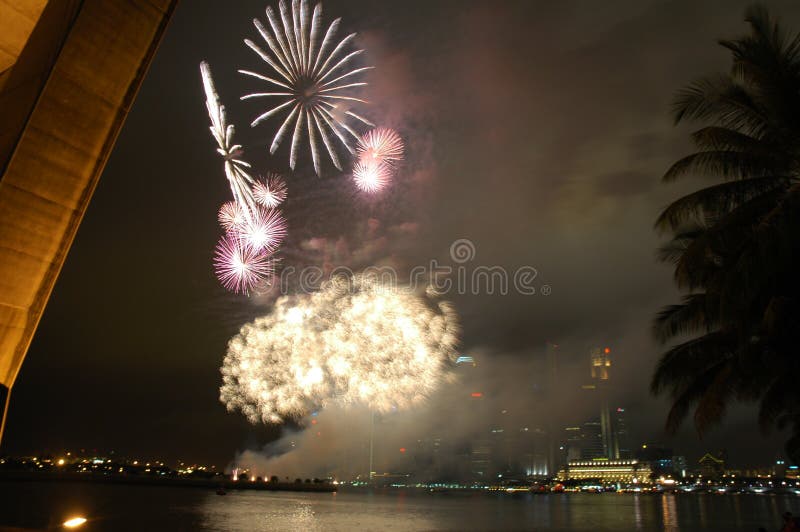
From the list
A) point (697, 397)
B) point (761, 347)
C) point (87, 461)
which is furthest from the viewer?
point (87, 461)

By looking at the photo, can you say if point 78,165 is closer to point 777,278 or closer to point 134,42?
point 134,42

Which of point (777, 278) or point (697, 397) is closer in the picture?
point (777, 278)

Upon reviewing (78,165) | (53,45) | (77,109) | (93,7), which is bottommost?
(78,165)

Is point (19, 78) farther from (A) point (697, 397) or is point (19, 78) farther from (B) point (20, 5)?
(A) point (697, 397)

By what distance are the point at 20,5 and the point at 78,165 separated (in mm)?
2353

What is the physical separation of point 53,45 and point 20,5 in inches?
26.4

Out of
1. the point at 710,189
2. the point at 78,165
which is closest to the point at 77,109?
the point at 78,165

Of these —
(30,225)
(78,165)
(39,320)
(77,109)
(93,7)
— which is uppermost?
(93,7)

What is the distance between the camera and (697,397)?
1669 centimetres

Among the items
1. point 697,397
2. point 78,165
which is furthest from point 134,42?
point 697,397

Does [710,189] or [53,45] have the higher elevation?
[710,189]

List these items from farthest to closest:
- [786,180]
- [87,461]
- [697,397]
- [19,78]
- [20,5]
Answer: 1. [87,461]
2. [697,397]
3. [786,180]
4. [19,78]
5. [20,5]

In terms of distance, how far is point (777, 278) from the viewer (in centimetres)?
1312

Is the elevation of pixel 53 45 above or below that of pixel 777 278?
above
